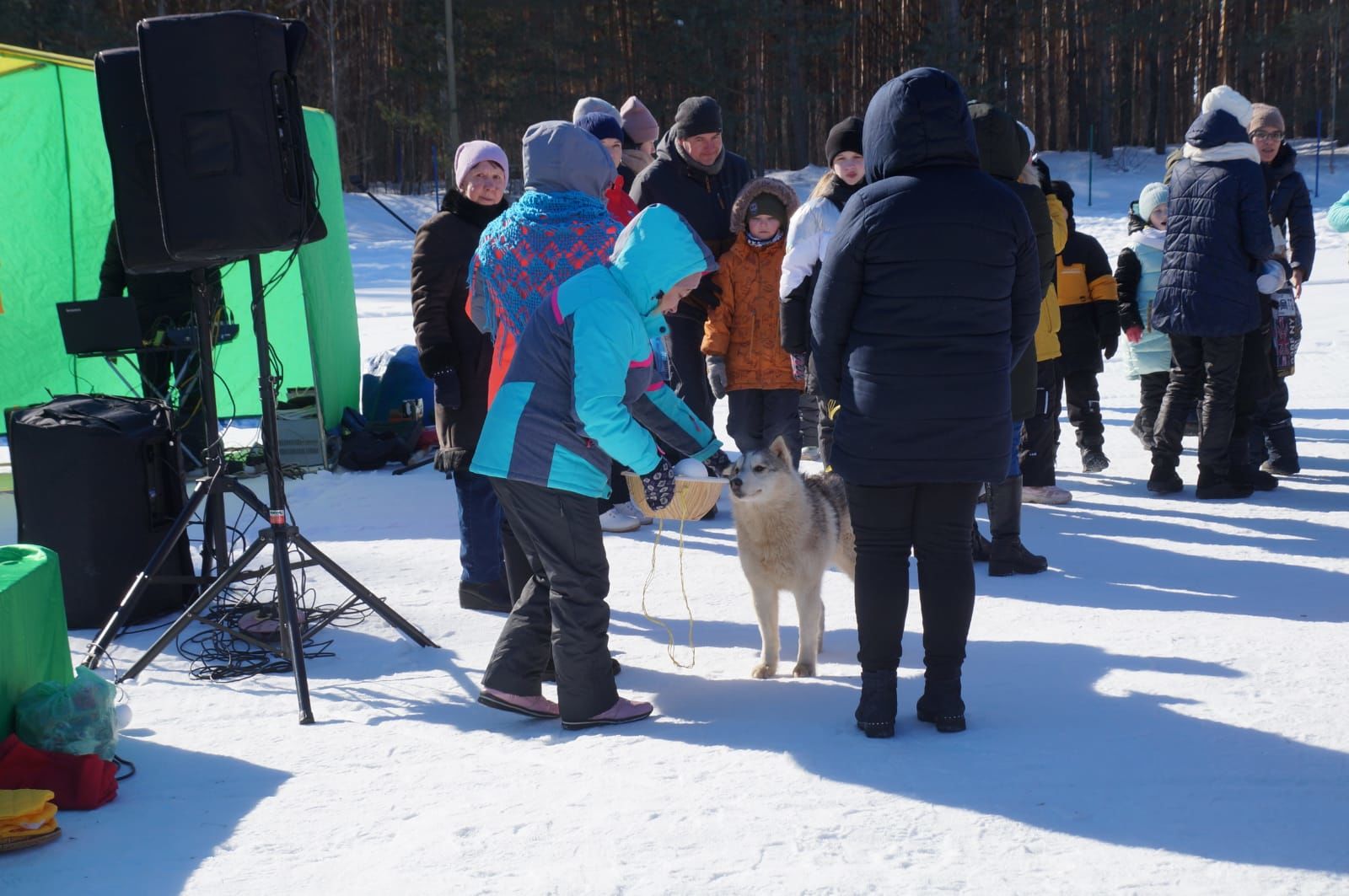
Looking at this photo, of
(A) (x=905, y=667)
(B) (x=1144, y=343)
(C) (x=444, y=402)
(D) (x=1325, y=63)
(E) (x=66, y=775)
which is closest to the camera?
(E) (x=66, y=775)

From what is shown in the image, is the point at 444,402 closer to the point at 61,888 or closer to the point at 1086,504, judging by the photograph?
the point at 61,888

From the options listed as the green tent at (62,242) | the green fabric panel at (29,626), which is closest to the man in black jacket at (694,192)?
the green tent at (62,242)

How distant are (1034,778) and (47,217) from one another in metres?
7.45

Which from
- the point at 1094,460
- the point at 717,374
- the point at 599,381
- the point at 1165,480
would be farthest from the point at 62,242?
the point at 1165,480

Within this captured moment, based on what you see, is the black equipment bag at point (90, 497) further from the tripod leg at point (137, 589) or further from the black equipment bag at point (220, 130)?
the black equipment bag at point (220, 130)

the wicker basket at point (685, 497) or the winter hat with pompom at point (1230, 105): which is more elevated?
the winter hat with pompom at point (1230, 105)

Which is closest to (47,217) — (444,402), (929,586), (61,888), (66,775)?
(444,402)

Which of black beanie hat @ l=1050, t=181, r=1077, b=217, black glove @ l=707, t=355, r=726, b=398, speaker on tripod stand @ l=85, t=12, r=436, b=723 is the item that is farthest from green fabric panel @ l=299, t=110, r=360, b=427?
black beanie hat @ l=1050, t=181, r=1077, b=217

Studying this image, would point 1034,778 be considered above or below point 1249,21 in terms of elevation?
below

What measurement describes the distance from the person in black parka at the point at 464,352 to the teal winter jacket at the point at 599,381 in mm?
1279

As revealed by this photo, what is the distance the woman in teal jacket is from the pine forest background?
71.7 ft

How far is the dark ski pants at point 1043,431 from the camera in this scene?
570cm

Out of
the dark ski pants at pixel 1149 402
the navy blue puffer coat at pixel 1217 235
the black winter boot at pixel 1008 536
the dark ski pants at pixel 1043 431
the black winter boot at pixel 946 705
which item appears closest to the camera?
the black winter boot at pixel 946 705

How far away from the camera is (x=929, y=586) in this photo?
3508mm
